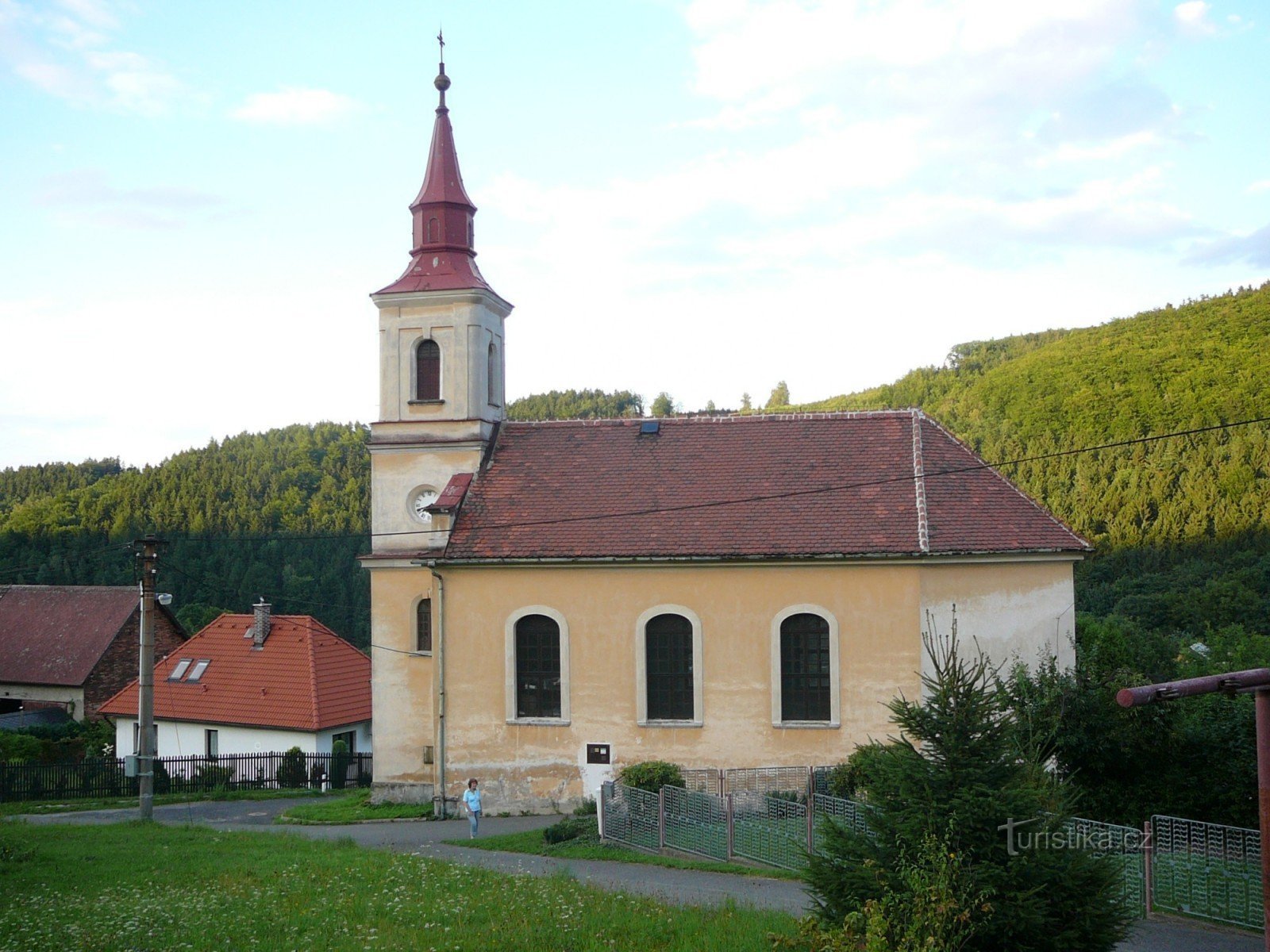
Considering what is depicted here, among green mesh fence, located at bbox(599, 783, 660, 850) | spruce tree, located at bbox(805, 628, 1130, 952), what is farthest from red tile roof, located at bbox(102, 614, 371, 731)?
spruce tree, located at bbox(805, 628, 1130, 952)

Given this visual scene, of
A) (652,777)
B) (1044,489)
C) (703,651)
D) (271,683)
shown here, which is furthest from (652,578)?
(1044,489)

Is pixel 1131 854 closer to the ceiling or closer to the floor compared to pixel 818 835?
closer to the floor

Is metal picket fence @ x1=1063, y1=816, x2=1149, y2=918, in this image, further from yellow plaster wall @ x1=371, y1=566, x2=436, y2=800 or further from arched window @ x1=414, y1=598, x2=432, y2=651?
arched window @ x1=414, y1=598, x2=432, y2=651

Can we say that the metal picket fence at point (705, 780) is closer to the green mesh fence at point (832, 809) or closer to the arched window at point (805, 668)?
the arched window at point (805, 668)

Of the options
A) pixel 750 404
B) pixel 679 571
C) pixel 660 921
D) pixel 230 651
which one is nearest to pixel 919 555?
pixel 679 571

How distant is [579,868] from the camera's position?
18.6 meters

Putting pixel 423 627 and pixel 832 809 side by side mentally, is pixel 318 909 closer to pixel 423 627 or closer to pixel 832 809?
pixel 832 809

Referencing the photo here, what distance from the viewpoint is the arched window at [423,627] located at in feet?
88.6

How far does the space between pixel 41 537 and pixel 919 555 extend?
78.4 meters

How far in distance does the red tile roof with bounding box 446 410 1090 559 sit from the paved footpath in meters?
6.18

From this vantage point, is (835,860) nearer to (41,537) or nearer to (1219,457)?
(1219,457)

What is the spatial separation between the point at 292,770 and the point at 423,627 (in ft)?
36.2

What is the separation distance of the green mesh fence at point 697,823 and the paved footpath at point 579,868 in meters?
0.98

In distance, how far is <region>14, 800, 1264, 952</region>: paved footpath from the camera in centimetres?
1432
